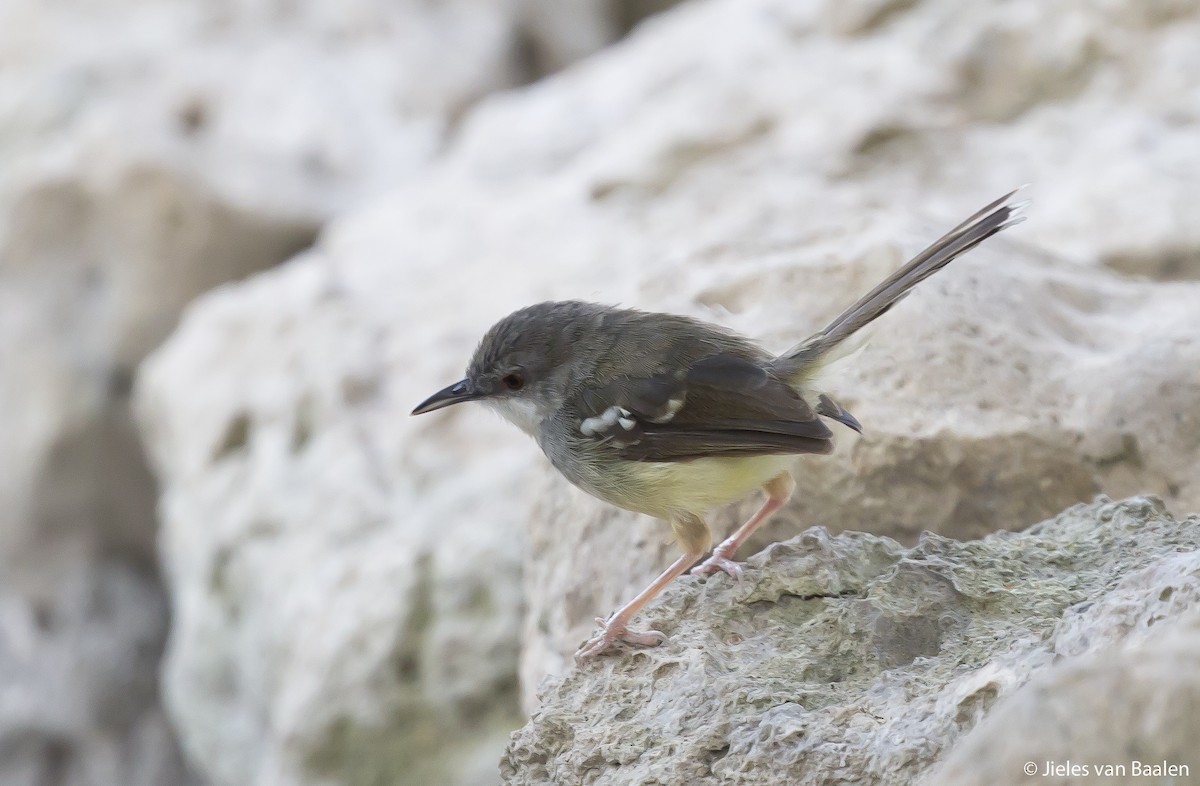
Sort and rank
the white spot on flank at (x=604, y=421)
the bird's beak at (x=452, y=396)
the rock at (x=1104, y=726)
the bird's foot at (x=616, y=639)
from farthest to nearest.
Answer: the bird's beak at (x=452, y=396) < the white spot on flank at (x=604, y=421) < the bird's foot at (x=616, y=639) < the rock at (x=1104, y=726)

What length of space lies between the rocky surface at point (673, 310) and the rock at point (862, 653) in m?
0.71

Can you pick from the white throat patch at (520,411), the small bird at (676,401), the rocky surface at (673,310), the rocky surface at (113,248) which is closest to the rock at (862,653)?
the small bird at (676,401)

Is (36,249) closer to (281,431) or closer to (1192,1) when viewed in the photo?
(281,431)

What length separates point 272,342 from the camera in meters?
7.40

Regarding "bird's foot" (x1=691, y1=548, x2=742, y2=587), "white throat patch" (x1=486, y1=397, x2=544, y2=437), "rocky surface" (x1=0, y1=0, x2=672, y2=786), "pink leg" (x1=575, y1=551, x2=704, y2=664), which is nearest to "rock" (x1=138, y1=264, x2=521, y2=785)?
"rocky surface" (x1=0, y1=0, x2=672, y2=786)

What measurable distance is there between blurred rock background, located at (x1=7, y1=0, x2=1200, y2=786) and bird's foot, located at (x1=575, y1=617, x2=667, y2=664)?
0.83m

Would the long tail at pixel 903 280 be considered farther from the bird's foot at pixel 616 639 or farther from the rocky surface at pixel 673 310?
the bird's foot at pixel 616 639

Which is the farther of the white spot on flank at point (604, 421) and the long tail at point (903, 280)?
the white spot on flank at point (604, 421)

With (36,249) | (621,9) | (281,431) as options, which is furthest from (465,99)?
(281,431)

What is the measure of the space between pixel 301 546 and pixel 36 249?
4.60 metres

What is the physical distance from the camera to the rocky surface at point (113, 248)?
334 inches

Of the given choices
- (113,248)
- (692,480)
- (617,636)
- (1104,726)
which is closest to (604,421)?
(692,480)

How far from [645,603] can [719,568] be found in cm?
27

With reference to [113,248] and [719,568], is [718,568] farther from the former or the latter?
[113,248]
